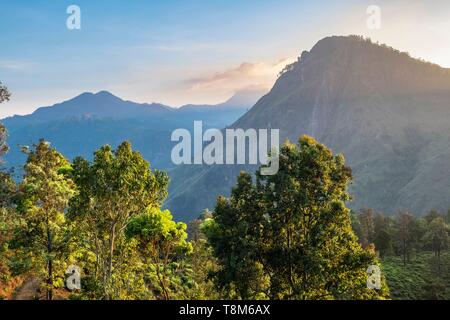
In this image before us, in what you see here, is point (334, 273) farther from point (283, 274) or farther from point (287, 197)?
point (287, 197)

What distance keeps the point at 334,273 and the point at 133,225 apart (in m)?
14.6

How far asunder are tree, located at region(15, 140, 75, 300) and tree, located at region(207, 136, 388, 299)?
12.7 metres

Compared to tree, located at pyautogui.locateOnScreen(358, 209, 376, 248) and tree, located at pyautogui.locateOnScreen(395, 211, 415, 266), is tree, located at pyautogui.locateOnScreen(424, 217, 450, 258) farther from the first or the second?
tree, located at pyautogui.locateOnScreen(358, 209, 376, 248)

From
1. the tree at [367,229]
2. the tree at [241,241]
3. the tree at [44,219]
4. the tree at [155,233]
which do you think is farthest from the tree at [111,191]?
the tree at [367,229]

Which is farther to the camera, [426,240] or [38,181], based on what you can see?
[426,240]

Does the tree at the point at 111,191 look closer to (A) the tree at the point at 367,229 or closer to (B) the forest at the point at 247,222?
(B) the forest at the point at 247,222

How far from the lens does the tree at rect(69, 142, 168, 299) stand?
2723cm

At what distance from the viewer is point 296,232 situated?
28125 mm

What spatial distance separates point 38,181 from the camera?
32.7 m

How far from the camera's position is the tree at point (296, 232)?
Answer: 2683 cm

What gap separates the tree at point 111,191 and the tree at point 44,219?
4438mm

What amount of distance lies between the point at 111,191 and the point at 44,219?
9.41 meters

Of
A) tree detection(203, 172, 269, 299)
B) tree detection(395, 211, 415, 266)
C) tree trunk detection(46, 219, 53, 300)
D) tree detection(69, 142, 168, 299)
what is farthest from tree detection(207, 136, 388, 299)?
tree detection(395, 211, 415, 266)

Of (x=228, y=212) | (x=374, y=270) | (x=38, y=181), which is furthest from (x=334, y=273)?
(x=38, y=181)
